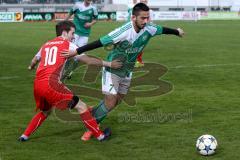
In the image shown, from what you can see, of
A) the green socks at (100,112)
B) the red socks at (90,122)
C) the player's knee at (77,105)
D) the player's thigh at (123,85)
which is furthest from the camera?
the player's thigh at (123,85)

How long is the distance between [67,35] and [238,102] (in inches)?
184

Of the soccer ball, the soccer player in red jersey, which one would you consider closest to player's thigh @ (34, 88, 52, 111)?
the soccer player in red jersey

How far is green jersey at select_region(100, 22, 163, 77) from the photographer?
294 inches

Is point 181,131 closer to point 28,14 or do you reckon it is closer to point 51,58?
point 51,58

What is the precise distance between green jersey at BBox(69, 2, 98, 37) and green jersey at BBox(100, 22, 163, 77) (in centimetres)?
815

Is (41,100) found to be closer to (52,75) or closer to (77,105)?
(52,75)

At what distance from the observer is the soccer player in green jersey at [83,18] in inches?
629

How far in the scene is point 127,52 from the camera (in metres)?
7.82

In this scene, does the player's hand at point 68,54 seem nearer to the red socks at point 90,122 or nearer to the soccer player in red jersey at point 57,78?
the soccer player in red jersey at point 57,78

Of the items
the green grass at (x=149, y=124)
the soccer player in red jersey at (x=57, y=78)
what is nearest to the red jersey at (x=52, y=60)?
the soccer player in red jersey at (x=57, y=78)

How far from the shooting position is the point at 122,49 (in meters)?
7.76

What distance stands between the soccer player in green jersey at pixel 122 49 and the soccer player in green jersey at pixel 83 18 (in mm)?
8032

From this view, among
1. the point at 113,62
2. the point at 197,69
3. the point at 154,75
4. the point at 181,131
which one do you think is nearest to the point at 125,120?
the point at 181,131

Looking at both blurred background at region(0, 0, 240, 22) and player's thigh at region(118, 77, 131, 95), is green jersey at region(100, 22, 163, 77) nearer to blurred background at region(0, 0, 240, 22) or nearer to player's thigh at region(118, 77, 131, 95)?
player's thigh at region(118, 77, 131, 95)
